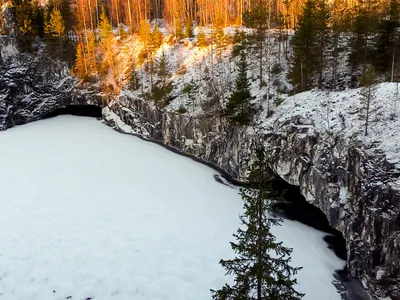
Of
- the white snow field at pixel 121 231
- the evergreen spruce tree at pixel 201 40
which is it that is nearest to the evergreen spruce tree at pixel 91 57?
the evergreen spruce tree at pixel 201 40

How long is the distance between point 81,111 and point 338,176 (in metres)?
45.0

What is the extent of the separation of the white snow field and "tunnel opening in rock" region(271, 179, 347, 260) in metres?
0.79

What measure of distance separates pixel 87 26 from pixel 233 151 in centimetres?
4607

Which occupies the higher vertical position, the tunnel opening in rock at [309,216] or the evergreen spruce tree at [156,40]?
the evergreen spruce tree at [156,40]

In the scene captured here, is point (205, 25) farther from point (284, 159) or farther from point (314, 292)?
point (314, 292)

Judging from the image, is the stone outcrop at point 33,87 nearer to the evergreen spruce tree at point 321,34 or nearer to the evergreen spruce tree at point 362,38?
the evergreen spruce tree at point 321,34

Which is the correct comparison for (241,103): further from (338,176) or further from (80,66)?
(80,66)

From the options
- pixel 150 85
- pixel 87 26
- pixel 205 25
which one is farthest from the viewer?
pixel 87 26

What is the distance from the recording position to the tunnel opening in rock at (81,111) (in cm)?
4975

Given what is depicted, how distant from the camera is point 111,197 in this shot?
76.9 ft

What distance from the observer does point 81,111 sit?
5106 cm

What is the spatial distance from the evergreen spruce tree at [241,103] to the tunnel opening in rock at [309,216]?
6598 millimetres

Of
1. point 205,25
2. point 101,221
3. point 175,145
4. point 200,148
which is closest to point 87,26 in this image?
point 205,25

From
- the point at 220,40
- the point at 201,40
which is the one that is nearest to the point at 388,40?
the point at 220,40
